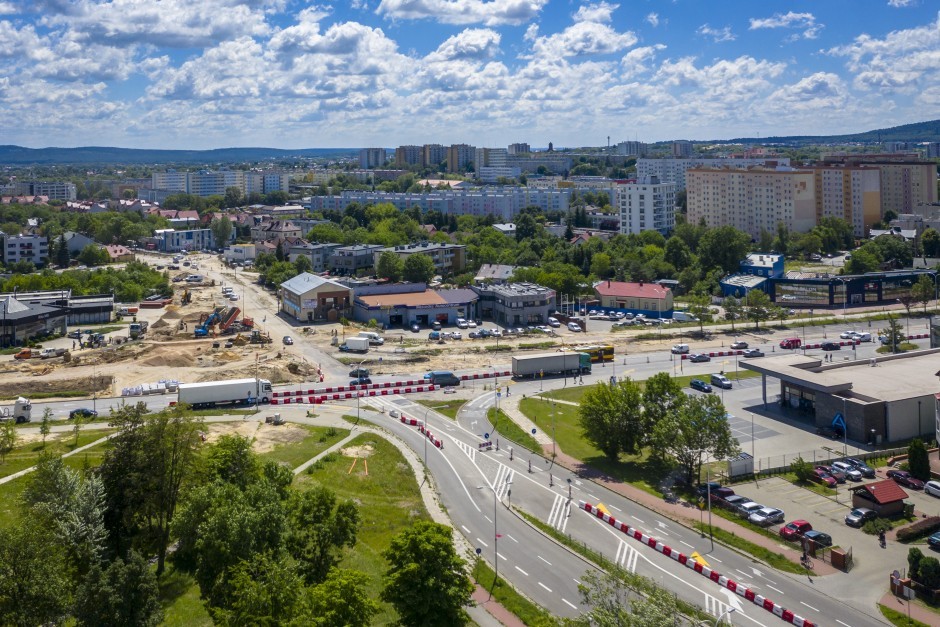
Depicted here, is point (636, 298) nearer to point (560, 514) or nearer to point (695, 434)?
point (695, 434)

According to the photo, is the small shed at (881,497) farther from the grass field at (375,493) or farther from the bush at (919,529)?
the grass field at (375,493)

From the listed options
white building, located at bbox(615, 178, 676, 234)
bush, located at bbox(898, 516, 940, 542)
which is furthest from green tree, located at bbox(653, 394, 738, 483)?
white building, located at bbox(615, 178, 676, 234)

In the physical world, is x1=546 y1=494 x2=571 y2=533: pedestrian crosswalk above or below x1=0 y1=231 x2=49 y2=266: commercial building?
below

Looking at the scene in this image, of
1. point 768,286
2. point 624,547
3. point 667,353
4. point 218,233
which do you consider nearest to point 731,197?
point 768,286

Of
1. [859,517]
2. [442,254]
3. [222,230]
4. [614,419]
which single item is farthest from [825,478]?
[222,230]

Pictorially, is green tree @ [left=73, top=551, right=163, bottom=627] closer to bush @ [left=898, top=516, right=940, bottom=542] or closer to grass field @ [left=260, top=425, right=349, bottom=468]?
grass field @ [left=260, top=425, right=349, bottom=468]

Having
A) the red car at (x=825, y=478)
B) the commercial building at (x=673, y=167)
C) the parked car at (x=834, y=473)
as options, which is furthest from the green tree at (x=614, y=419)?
the commercial building at (x=673, y=167)
